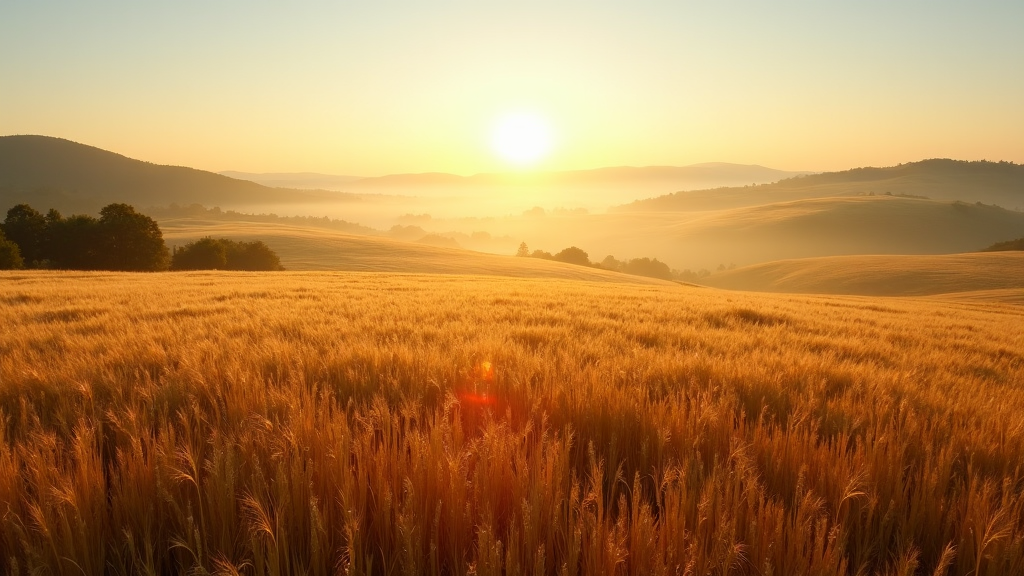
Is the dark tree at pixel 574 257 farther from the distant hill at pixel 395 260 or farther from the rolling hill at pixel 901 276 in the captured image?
the distant hill at pixel 395 260

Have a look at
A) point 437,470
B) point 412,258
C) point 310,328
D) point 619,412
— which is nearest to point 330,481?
point 437,470

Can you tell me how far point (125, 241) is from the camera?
42.8 metres

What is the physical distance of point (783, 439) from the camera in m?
2.26

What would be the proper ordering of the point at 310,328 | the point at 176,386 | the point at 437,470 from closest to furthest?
the point at 437,470 → the point at 176,386 → the point at 310,328

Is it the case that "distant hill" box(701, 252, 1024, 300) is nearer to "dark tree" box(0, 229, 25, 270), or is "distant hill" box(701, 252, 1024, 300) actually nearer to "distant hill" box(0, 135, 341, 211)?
"dark tree" box(0, 229, 25, 270)

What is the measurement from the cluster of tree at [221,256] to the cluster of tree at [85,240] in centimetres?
380

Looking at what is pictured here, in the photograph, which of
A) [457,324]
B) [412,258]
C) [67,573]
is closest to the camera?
[67,573]

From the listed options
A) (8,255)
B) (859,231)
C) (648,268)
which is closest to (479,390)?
(8,255)

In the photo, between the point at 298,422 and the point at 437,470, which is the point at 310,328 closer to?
the point at 298,422

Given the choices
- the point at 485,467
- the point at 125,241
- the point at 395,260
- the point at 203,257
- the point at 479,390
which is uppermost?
the point at 125,241

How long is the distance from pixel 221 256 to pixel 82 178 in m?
182

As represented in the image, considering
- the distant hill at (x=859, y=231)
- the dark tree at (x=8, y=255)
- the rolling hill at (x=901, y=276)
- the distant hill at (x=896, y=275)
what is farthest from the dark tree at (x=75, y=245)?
the distant hill at (x=859, y=231)

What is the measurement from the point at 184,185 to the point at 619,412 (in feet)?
768

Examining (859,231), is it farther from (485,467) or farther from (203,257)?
(485,467)
